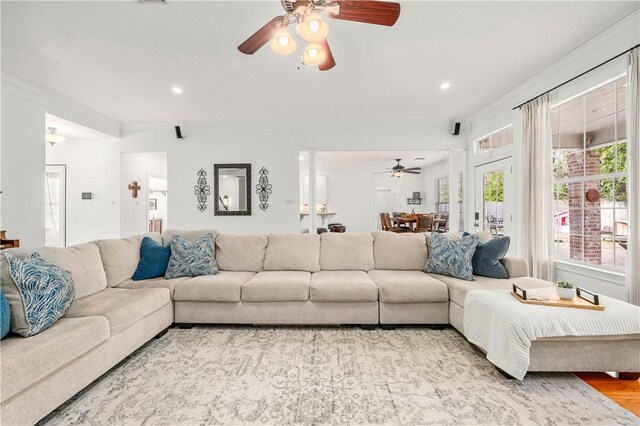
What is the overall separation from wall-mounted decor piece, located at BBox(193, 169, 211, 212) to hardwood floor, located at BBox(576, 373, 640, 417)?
5613 mm

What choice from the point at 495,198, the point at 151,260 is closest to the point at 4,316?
the point at 151,260

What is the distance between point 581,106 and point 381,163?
20.3 feet

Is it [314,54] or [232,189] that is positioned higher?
[314,54]

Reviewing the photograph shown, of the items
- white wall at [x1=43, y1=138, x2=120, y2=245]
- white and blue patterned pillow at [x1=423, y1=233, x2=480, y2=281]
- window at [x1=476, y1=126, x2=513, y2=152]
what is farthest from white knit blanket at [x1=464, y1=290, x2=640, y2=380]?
white wall at [x1=43, y1=138, x2=120, y2=245]

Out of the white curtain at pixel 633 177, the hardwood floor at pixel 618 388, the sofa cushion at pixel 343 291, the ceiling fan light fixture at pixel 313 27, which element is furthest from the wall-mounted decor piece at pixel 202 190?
the white curtain at pixel 633 177

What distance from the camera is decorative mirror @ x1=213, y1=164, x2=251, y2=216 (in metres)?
5.70

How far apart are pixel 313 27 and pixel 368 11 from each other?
1.16ft

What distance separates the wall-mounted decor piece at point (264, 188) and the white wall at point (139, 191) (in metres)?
1.72

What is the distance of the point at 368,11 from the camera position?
1818 mm

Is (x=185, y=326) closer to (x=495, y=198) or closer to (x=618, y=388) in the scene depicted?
(x=618, y=388)

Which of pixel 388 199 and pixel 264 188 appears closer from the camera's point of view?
pixel 264 188

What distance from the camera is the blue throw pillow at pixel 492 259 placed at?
300 cm

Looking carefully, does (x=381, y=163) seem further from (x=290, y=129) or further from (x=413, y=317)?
(x=413, y=317)

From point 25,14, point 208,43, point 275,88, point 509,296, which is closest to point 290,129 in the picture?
point 275,88
